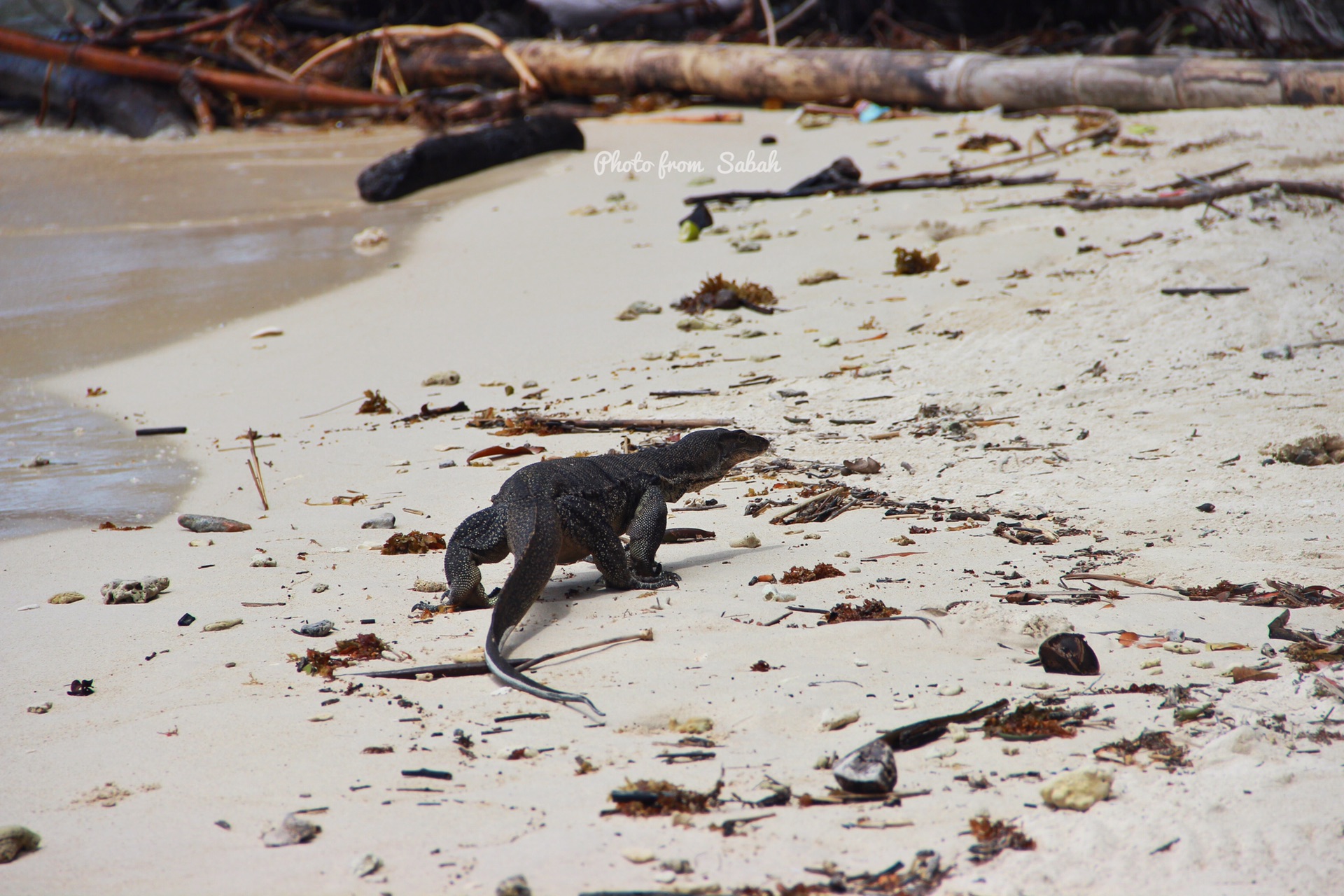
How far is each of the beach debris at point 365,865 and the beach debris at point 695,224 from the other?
727 cm

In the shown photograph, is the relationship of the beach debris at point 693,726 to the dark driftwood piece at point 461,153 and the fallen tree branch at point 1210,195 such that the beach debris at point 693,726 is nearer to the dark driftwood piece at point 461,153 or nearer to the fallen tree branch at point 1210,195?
the fallen tree branch at point 1210,195

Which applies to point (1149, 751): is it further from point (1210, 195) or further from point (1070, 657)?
point (1210, 195)

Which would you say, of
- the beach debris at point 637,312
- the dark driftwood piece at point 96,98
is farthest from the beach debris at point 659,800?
the dark driftwood piece at point 96,98

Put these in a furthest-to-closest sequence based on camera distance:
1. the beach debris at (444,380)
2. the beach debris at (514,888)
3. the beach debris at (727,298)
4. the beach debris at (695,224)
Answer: the beach debris at (695,224), the beach debris at (727,298), the beach debris at (444,380), the beach debris at (514,888)

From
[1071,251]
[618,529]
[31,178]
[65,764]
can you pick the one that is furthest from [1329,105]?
[31,178]

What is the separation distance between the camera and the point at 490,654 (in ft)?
10.9

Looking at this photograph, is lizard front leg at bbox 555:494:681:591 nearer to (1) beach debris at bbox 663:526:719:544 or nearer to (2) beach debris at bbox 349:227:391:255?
(1) beach debris at bbox 663:526:719:544

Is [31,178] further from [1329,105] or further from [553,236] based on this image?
[1329,105]

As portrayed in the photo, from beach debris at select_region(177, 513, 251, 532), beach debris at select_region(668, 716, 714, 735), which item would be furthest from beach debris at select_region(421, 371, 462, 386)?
beach debris at select_region(668, 716, 714, 735)

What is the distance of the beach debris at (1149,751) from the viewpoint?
2.56 m

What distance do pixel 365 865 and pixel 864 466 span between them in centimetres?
323

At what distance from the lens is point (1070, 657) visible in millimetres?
3059

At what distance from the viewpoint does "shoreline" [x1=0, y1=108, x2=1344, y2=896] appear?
2426mm

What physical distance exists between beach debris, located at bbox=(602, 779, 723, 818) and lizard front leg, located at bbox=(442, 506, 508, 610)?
1557 mm
